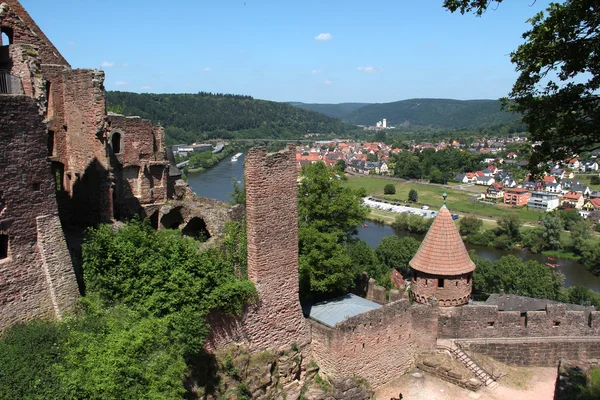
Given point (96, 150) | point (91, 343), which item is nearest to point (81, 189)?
point (96, 150)

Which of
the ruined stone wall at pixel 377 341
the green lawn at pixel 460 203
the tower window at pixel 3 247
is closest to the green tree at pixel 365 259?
the ruined stone wall at pixel 377 341

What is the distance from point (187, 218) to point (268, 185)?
742 cm

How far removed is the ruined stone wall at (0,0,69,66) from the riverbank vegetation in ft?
20.5

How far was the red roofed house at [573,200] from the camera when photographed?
94.2 metres

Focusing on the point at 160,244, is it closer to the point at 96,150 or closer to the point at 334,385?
the point at 96,150

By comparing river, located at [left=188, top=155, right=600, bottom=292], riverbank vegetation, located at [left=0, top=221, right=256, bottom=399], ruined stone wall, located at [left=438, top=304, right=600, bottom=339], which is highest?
riverbank vegetation, located at [left=0, top=221, right=256, bottom=399]

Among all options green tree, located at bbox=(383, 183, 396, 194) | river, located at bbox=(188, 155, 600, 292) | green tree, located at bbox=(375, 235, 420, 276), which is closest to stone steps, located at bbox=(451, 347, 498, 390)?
river, located at bbox=(188, 155, 600, 292)

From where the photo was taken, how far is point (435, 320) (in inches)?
736

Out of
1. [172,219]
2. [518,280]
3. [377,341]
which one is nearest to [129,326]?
[377,341]

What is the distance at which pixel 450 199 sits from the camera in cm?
10362

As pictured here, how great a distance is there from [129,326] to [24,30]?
31.3 feet

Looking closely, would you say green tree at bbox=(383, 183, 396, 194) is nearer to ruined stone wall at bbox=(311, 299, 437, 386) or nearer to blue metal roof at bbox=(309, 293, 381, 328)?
blue metal roof at bbox=(309, 293, 381, 328)

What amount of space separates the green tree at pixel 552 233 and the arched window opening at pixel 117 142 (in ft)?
198

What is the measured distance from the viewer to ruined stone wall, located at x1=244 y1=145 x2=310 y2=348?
14.2 m
